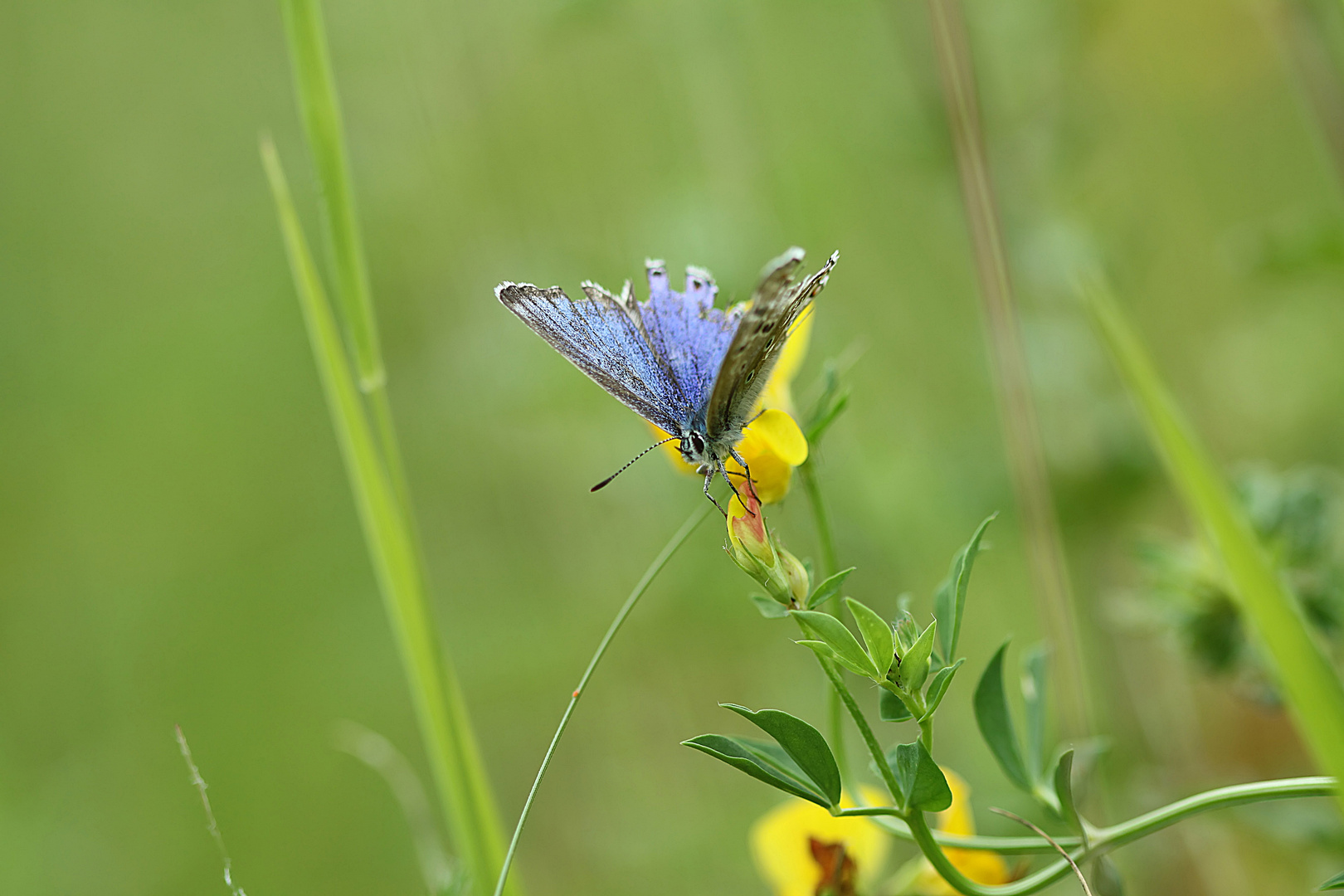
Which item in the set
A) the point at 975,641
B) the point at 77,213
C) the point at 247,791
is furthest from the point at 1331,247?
the point at 77,213

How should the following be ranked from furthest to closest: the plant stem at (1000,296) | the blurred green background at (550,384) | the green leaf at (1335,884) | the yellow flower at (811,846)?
the blurred green background at (550,384) → the plant stem at (1000,296) → the yellow flower at (811,846) → the green leaf at (1335,884)

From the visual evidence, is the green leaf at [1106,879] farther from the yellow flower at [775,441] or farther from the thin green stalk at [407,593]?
the thin green stalk at [407,593]

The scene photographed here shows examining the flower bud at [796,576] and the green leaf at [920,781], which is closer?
the green leaf at [920,781]

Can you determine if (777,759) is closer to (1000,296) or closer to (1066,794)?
(1066,794)

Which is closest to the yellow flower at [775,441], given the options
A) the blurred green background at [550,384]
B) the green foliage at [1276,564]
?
the green foliage at [1276,564]

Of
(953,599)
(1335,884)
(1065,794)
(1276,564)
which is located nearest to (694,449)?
(953,599)

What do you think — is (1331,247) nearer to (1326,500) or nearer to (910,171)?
(1326,500)
